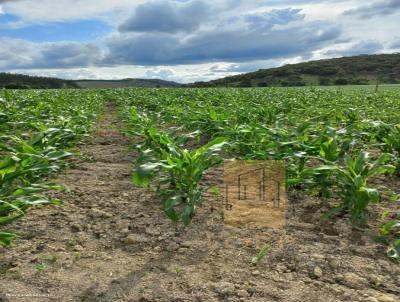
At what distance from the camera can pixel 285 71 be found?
63.8 m

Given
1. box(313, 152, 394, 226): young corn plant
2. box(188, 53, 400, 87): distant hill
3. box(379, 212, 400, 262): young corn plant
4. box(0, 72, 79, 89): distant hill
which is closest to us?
box(379, 212, 400, 262): young corn plant

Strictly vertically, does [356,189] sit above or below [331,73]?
below

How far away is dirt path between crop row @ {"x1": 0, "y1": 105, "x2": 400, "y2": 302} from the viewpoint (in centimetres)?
204

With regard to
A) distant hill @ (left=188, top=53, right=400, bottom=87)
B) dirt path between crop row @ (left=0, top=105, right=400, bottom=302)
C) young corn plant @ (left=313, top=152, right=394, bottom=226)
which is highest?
distant hill @ (left=188, top=53, right=400, bottom=87)

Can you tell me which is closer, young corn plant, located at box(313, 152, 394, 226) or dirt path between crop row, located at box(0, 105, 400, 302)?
dirt path between crop row, located at box(0, 105, 400, 302)

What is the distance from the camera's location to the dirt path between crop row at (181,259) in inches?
80.1

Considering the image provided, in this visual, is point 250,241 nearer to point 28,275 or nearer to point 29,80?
point 28,275

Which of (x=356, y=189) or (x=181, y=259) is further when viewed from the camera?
(x=356, y=189)

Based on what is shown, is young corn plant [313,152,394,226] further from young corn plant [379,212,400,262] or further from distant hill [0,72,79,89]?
distant hill [0,72,79,89]

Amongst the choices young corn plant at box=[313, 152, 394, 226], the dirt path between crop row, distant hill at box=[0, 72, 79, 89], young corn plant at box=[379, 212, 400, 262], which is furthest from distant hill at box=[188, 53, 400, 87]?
the dirt path between crop row

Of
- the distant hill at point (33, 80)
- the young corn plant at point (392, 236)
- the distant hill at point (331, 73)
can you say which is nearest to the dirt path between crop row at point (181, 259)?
the young corn plant at point (392, 236)

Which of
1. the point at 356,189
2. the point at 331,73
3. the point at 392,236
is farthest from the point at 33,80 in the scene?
the point at 392,236

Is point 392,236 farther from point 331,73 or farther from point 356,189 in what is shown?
point 331,73

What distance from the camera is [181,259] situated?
2391mm
